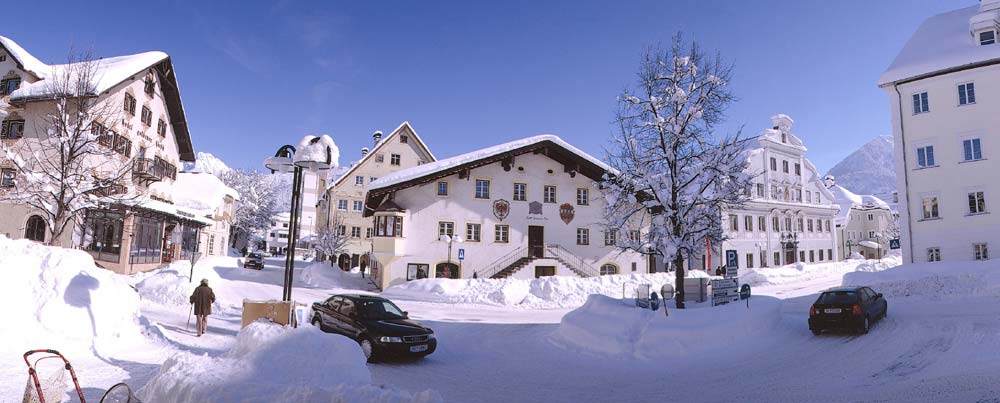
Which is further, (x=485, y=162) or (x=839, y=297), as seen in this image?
(x=485, y=162)

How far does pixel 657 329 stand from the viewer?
43.1 ft

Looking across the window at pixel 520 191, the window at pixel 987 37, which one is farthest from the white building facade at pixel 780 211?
the window at pixel 520 191

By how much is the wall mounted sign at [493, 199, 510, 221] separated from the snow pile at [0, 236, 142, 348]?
72.4 ft

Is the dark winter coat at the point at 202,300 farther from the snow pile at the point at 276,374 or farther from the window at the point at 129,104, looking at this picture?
Result: the window at the point at 129,104

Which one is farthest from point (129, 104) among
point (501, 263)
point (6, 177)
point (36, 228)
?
point (501, 263)

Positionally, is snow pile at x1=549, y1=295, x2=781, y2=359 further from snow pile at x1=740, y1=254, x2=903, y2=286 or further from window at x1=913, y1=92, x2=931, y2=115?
snow pile at x1=740, y1=254, x2=903, y2=286

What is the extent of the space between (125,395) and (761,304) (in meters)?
15.3

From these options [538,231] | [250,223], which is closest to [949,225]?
[538,231]

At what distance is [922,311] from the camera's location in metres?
17.5

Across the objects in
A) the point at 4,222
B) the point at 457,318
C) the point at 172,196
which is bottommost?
the point at 457,318

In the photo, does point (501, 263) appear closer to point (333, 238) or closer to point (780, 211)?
point (333, 238)

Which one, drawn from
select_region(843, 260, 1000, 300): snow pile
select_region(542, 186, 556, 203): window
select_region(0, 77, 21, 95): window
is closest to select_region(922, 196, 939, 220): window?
select_region(843, 260, 1000, 300): snow pile

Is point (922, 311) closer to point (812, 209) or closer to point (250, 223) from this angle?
point (812, 209)

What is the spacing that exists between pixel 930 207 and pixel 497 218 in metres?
23.9
